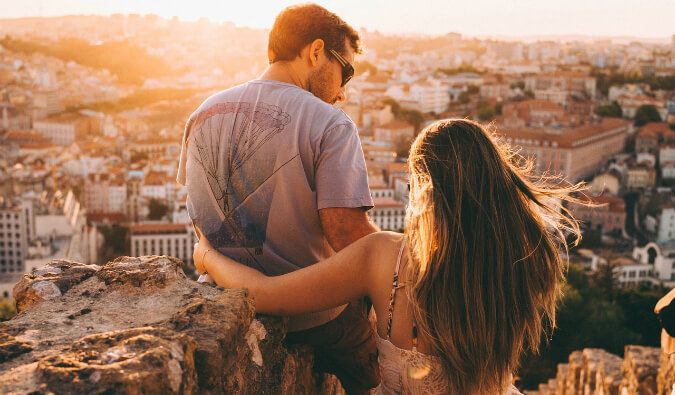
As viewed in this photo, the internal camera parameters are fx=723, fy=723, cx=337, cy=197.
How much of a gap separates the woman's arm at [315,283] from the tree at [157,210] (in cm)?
2563

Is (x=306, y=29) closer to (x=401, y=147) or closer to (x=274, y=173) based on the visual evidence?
(x=274, y=173)

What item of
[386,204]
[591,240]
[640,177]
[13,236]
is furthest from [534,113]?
[13,236]

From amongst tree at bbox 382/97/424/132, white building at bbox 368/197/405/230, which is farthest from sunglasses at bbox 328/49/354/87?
tree at bbox 382/97/424/132

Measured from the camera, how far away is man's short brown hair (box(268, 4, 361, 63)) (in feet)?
4.28

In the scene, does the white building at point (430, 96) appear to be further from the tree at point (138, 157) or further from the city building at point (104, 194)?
the city building at point (104, 194)

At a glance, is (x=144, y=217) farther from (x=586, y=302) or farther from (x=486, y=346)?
(x=486, y=346)

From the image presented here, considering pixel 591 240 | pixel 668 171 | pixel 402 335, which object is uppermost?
pixel 402 335

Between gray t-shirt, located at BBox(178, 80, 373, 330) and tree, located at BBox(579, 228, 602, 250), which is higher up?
gray t-shirt, located at BBox(178, 80, 373, 330)

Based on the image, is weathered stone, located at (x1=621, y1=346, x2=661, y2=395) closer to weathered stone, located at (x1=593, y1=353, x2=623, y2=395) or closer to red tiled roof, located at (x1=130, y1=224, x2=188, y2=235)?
weathered stone, located at (x1=593, y1=353, x2=623, y2=395)

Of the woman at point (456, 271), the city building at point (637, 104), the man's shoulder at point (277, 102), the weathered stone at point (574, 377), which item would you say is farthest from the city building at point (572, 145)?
the woman at point (456, 271)

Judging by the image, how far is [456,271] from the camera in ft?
3.50

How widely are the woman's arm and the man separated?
95mm

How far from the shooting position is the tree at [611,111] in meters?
41.5

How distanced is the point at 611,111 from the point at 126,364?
44.0 m
